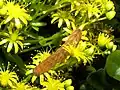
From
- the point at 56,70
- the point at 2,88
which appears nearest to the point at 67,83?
the point at 56,70

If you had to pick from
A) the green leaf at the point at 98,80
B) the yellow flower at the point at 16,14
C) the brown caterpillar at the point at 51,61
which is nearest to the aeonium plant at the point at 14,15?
the yellow flower at the point at 16,14

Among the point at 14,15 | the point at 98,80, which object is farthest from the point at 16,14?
the point at 98,80

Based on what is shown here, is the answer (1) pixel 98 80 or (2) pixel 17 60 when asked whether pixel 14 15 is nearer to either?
(2) pixel 17 60

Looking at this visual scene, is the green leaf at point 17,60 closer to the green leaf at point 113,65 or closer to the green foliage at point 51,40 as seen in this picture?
the green foliage at point 51,40

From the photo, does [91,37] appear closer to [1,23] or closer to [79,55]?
[79,55]

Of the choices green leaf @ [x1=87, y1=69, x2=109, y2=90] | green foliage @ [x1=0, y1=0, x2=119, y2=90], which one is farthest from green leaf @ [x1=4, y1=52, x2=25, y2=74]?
green leaf @ [x1=87, y1=69, x2=109, y2=90]

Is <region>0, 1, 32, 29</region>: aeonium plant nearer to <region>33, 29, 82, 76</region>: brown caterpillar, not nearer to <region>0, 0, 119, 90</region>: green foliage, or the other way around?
<region>0, 0, 119, 90</region>: green foliage
